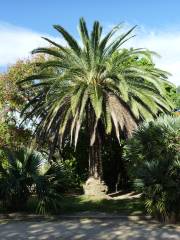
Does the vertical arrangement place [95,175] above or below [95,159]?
below

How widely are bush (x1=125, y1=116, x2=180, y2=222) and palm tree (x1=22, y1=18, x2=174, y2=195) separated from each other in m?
2.35

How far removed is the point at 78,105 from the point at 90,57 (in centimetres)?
228

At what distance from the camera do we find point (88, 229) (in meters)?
11.2

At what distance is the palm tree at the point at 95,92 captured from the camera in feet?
55.6

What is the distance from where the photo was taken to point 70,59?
18.1 meters

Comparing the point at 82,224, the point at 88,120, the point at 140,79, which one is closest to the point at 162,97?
the point at 140,79

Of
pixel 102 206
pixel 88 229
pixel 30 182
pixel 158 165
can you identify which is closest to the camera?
pixel 88 229

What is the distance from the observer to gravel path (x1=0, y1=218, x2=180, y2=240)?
10.2 metres

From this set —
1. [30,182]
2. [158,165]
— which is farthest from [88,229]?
[30,182]

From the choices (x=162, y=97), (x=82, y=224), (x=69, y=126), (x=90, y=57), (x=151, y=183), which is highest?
(x=90, y=57)

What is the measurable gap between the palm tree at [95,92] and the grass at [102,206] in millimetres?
1669

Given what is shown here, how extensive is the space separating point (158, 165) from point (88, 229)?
3.05 metres

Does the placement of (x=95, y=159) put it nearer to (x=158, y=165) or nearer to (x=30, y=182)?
(x=30, y=182)

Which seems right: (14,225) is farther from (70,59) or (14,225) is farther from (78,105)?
(70,59)
